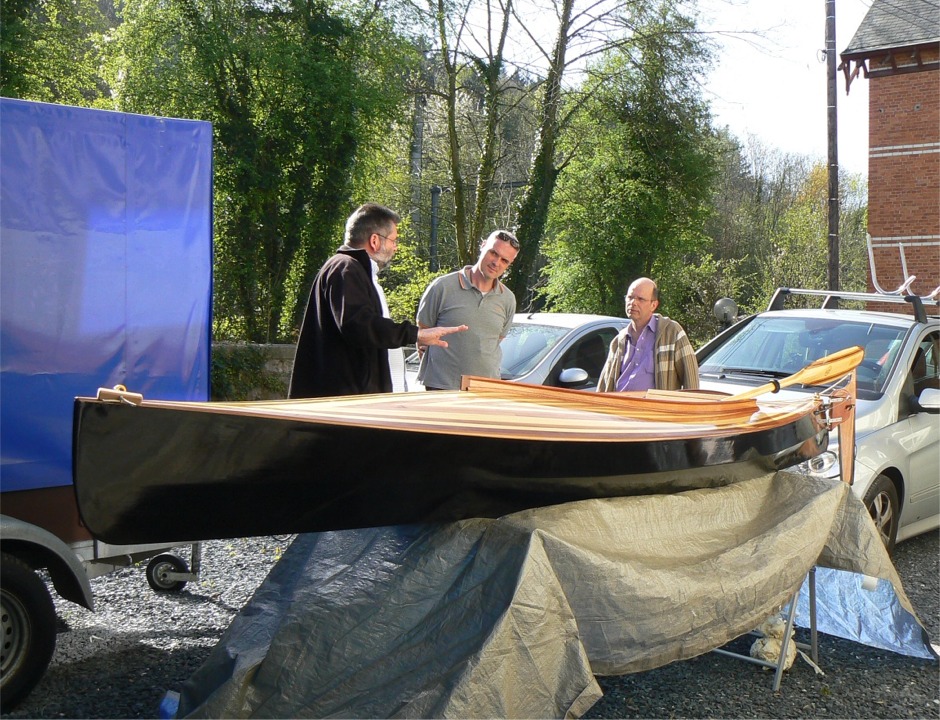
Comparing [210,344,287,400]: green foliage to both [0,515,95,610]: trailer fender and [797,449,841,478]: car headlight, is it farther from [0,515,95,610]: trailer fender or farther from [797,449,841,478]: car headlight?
[0,515,95,610]: trailer fender

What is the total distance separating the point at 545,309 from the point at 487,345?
71.8ft

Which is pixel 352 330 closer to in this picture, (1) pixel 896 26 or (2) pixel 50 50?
(2) pixel 50 50

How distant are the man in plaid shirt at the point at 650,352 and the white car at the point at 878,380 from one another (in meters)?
0.89

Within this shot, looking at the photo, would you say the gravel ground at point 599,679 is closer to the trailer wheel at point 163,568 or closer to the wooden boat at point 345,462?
the trailer wheel at point 163,568

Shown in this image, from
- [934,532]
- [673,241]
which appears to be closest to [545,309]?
[673,241]

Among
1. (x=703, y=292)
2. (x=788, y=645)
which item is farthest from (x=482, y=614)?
(x=703, y=292)

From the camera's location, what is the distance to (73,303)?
14.7 ft

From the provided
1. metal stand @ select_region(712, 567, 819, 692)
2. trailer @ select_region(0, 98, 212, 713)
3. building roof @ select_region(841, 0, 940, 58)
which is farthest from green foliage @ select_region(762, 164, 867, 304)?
trailer @ select_region(0, 98, 212, 713)

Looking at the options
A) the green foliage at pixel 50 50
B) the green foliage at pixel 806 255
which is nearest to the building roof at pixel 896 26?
the green foliage at pixel 806 255

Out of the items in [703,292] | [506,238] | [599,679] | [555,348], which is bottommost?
[599,679]

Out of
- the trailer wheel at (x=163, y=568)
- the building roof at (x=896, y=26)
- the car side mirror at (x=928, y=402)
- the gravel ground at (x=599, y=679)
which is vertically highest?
the building roof at (x=896, y=26)

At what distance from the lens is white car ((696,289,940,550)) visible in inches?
242

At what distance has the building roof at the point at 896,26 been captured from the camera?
26.6 metres

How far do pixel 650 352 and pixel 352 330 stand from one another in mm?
2159
